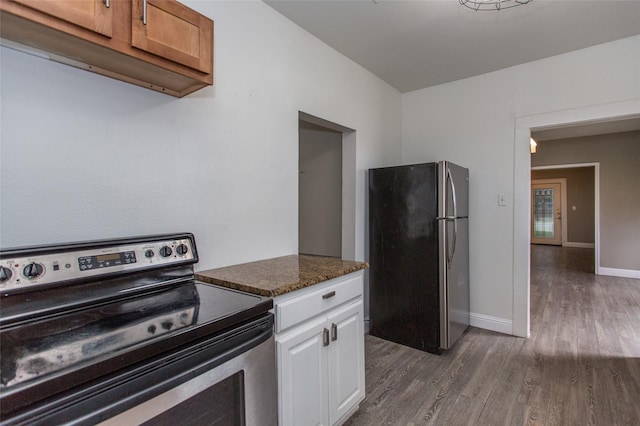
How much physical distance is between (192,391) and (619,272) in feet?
23.0

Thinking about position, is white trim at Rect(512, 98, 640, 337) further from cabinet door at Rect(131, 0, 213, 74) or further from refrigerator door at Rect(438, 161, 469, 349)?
cabinet door at Rect(131, 0, 213, 74)

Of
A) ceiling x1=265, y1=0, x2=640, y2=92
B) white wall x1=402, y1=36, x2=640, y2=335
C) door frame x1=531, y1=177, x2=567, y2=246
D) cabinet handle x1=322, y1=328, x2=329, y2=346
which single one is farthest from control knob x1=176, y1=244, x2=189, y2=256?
door frame x1=531, y1=177, x2=567, y2=246

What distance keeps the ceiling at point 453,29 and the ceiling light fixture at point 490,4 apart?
4 centimetres

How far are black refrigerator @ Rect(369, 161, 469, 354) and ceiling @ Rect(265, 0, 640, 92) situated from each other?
93 centimetres

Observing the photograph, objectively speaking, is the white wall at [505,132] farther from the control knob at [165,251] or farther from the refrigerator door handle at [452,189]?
the control knob at [165,251]

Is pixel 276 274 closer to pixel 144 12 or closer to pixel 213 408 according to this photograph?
pixel 213 408

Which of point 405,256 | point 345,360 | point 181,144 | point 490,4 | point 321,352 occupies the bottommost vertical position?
point 345,360

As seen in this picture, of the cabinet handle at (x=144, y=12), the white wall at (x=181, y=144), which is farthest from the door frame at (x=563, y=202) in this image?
the cabinet handle at (x=144, y=12)

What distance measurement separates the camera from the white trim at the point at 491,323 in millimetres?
3012

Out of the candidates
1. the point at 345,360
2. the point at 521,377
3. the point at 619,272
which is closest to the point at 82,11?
the point at 345,360

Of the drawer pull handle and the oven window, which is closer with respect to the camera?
the oven window

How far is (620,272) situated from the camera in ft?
17.8

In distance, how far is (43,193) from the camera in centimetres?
116

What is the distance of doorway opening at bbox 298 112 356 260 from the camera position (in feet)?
9.66
